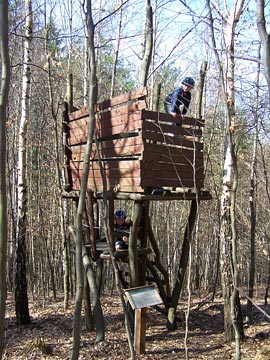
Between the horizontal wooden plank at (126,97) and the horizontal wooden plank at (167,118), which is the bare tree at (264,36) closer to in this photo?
the horizontal wooden plank at (126,97)

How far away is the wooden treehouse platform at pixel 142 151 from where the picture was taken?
20.2 feet

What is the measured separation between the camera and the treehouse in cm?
617

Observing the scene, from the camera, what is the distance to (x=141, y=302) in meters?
5.95

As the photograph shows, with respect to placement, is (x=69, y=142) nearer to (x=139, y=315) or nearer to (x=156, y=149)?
(x=156, y=149)

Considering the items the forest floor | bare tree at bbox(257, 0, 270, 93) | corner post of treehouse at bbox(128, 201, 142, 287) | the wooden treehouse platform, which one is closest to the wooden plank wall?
the wooden treehouse platform

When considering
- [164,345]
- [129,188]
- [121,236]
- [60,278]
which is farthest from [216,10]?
[60,278]

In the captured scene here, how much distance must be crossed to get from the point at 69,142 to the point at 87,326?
3.58m

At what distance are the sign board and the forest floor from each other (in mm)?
734

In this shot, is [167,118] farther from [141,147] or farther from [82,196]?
[82,196]

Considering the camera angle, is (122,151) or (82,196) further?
(122,151)

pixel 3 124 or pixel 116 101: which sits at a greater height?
pixel 116 101

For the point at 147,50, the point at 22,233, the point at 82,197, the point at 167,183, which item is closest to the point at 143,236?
the point at 167,183

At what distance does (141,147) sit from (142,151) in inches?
2.6

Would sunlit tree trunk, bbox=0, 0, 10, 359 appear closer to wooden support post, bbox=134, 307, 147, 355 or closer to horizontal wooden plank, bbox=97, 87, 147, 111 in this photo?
horizontal wooden plank, bbox=97, 87, 147, 111
